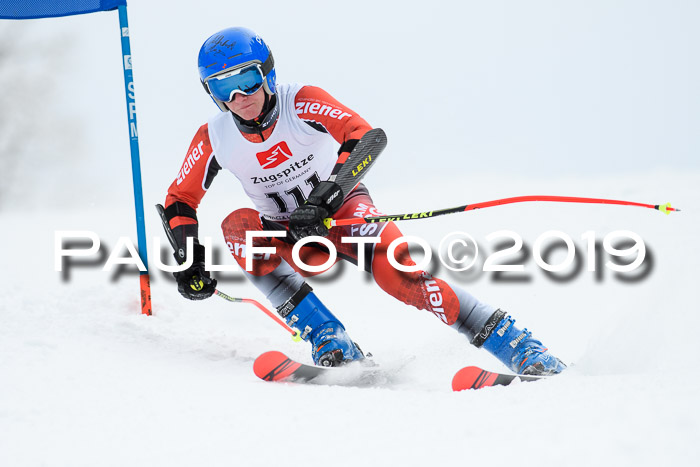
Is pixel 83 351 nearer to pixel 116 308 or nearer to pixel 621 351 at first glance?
pixel 116 308

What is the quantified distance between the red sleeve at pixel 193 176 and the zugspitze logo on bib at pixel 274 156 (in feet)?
0.94

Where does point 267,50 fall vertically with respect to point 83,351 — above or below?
above

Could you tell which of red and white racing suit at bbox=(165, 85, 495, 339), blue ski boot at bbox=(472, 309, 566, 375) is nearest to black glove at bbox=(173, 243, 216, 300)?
red and white racing suit at bbox=(165, 85, 495, 339)

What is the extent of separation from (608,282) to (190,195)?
3182 mm

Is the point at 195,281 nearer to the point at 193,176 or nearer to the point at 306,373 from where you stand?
the point at 193,176

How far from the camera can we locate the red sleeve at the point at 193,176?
132 inches

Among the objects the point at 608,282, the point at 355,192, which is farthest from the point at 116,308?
the point at 608,282

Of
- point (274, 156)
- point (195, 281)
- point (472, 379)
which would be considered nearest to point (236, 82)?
point (274, 156)

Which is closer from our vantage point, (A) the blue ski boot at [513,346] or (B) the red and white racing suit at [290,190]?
(A) the blue ski boot at [513,346]

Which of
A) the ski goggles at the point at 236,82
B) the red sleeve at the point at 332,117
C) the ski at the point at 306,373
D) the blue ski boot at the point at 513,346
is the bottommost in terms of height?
the ski at the point at 306,373

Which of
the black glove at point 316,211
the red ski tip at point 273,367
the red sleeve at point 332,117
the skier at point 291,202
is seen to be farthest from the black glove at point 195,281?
the red sleeve at point 332,117

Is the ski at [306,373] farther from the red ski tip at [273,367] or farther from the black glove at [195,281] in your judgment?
the black glove at [195,281]

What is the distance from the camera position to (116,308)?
4062 millimetres

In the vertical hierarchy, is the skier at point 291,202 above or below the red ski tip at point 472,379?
above
